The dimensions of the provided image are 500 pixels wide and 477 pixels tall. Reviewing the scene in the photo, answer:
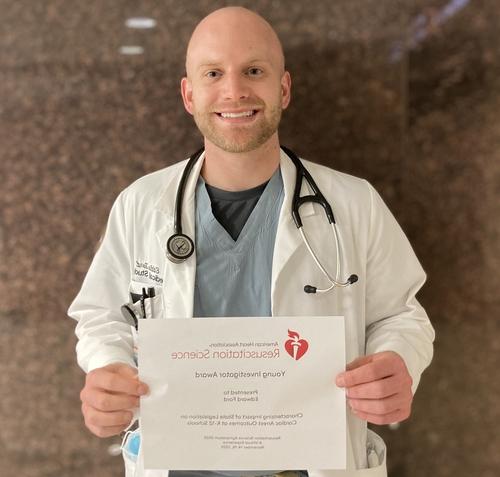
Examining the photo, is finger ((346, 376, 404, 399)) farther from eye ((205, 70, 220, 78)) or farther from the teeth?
eye ((205, 70, 220, 78))

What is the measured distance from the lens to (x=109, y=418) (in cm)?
134

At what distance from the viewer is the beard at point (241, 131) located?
1501mm

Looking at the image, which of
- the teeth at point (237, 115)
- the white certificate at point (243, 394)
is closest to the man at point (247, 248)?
the teeth at point (237, 115)

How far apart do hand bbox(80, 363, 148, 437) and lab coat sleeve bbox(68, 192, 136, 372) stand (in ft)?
0.46

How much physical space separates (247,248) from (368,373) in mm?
433

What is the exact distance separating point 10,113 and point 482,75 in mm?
1563

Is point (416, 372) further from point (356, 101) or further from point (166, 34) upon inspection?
point (166, 34)

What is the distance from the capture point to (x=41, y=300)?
2.05m

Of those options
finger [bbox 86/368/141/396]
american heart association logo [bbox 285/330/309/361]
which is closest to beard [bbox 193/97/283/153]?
american heart association logo [bbox 285/330/309/361]

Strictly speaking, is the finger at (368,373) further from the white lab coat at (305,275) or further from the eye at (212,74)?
the eye at (212,74)

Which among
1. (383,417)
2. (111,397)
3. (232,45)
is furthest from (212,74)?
(383,417)

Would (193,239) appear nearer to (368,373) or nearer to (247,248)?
(247,248)

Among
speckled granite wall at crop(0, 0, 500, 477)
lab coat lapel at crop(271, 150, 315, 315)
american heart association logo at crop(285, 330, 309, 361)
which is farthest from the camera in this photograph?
speckled granite wall at crop(0, 0, 500, 477)

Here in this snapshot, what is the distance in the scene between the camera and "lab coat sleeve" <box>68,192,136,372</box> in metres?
1.52
